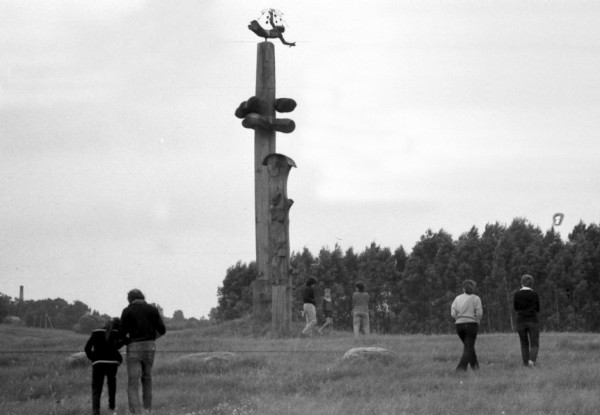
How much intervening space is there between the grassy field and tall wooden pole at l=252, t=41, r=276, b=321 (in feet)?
7.96

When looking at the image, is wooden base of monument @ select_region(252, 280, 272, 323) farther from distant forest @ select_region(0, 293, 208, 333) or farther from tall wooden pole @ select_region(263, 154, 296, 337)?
distant forest @ select_region(0, 293, 208, 333)

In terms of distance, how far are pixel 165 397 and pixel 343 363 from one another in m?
4.06

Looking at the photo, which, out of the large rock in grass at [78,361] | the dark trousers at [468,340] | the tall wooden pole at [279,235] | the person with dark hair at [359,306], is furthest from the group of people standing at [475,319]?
the large rock in grass at [78,361]

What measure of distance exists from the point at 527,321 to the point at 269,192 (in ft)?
28.7

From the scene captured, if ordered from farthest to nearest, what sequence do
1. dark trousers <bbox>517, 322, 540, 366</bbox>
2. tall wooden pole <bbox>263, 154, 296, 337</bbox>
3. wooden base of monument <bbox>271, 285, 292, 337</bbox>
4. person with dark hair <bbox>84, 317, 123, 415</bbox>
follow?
tall wooden pole <bbox>263, 154, 296, 337</bbox> < wooden base of monument <bbox>271, 285, 292, 337</bbox> < dark trousers <bbox>517, 322, 540, 366</bbox> < person with dark hair <bbox>84, 317, 123, 415</bbox>

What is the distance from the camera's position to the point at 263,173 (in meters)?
24.2

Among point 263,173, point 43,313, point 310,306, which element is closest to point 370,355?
point 310,306

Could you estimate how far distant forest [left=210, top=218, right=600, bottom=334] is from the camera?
51125 millimetres

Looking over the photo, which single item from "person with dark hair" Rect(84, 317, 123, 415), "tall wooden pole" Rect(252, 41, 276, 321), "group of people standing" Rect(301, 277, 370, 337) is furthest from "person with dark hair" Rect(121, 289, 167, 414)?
"tall wooden pole" Rect(252, 41, 276, 321)

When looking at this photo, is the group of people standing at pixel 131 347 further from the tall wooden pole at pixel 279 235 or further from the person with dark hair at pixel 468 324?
the tall wooden pole at pixel 279 235

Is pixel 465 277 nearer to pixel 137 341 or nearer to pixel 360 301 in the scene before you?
pixel 360 301

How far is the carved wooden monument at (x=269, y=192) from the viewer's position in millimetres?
23250

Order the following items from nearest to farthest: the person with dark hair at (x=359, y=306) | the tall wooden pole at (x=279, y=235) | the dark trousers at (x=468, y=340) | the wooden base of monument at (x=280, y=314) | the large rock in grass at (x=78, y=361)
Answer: the dark trousers at (x=468, y=340)
the large rock in grass at (x=78, y=361)
the wooden base of monument at (x=280, y=314)
the tall wooden pole at (x=279, y=235)
the person with dark hair at (x=359, y=306)

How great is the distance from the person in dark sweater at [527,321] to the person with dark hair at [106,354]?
311 inches
